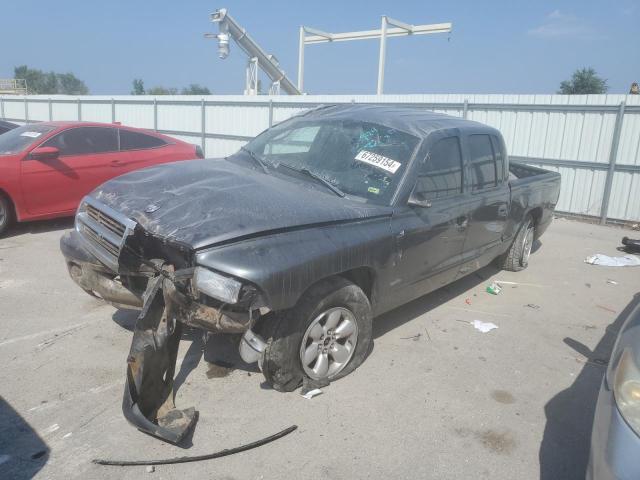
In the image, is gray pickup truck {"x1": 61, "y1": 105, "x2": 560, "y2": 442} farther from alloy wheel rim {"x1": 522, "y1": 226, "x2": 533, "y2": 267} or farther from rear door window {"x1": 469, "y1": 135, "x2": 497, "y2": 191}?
alloy wheel rim {"x1": 522, "y1": 226, "x2": 533, "y2": 267}

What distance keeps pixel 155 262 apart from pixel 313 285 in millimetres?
972

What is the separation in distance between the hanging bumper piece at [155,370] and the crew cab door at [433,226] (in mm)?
1673

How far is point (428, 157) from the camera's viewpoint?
4094 millimetres

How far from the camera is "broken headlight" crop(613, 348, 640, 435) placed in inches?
77.1

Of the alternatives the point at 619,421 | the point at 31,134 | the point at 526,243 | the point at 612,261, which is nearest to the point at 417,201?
the point at 619,421

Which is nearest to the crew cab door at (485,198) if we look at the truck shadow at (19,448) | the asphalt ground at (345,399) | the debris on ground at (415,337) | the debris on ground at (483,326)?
the debris on ground at (483,326)

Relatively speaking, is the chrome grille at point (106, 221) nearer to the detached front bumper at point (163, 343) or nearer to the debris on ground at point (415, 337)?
the detached front bumper at point (163, 343)

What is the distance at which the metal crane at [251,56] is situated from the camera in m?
23.9

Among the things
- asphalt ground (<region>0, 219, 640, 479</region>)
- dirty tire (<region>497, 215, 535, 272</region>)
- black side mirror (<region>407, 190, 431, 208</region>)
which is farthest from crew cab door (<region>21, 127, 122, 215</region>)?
dirty tire (<region>497, 215, 535, 272</region>)

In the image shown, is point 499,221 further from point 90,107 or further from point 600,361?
point 90,107

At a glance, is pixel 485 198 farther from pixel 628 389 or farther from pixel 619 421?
pixel 619 421

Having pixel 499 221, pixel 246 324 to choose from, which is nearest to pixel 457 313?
pixel 499 221

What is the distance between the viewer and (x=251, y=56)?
26.0 metres

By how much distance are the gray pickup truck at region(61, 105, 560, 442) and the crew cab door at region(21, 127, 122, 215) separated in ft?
11.7
